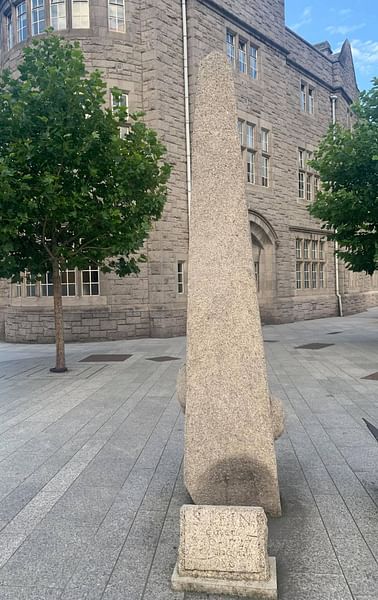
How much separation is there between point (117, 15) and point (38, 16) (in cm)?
272

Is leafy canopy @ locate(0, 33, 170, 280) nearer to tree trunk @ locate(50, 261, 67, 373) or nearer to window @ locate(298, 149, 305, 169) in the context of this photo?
tree trunk @ locate(50, 261, 67, 373)

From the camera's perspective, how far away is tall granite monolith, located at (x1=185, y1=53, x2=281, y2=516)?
11.3ft

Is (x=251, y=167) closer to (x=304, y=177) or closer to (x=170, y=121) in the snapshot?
(x=304, y=177)

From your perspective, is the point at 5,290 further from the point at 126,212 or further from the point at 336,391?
the point at 336,391

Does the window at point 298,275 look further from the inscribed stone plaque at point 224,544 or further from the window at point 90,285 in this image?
the inscribed stone plaque at point 224,544

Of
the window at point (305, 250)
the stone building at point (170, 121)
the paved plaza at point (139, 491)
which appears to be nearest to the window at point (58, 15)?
the stone building at point (170, 121)

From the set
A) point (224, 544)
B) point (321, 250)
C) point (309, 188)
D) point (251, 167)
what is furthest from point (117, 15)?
point (224, 544)

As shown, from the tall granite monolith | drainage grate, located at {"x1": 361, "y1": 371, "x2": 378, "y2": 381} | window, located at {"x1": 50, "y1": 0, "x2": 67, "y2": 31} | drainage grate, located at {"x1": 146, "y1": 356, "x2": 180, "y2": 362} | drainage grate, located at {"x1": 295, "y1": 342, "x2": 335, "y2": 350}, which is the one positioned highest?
window, located at {"x1": 50, "y1": 0, "x2": 67, "y2": 31}

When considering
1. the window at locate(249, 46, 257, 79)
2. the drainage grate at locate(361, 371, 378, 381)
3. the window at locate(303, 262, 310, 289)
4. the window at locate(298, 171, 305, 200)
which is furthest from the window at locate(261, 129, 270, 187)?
the drainage grate at locate(361, 371, 378, 381)

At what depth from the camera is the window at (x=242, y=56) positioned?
20938 mm

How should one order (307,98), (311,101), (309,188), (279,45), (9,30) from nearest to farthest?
(9,30)
(279,45)
(309,188)
(307,98)
(311,101)

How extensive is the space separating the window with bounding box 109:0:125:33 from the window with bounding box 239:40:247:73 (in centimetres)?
578

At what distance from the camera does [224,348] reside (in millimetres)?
3541

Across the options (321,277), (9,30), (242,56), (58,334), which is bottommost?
(58,334)
